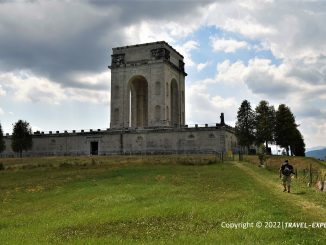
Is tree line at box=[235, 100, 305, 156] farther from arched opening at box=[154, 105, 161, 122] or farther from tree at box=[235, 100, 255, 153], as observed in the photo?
arched opening at box=[154, 105, 161, 122]

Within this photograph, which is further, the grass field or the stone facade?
the stone facade

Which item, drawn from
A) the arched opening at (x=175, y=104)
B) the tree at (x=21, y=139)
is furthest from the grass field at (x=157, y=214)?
the arched opening at (x=175, y=104)

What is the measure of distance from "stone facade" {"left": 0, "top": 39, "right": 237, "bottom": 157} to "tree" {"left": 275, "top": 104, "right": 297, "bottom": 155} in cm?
901

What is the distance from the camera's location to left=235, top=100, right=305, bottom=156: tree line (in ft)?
259

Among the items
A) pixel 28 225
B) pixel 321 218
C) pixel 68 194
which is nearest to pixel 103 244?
pixel 28 225

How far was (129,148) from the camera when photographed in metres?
81.1

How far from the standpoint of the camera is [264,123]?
7950cm

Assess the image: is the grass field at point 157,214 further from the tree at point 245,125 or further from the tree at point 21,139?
the tree at point 21,139

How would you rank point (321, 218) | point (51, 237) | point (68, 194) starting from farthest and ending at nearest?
point (68, 194), point (321, 218), point (51, 237)

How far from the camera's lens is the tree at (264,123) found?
3113 inches

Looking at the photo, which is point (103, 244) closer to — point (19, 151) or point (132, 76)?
point (132, 76)

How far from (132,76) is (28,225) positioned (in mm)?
72960

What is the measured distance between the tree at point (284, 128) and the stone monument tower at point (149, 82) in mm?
20333

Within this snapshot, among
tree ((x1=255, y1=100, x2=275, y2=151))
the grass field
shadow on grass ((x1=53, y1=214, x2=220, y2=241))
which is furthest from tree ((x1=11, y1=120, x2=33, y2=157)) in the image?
shadow on grass ((x1=53, y1=214, x2=220, y2=241))
